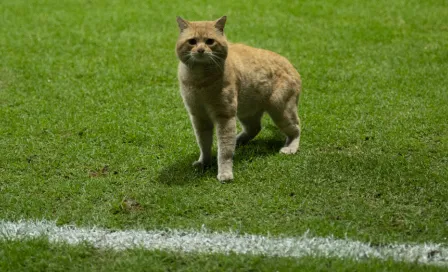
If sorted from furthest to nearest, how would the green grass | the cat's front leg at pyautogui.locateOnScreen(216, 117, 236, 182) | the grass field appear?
1. the cat's front leg at pyautogui.locateOnScreen(216, 117, 236, 182)
2. the grass field
3. the green grass

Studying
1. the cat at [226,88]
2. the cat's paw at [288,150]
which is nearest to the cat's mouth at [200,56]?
the cat at [226,88]

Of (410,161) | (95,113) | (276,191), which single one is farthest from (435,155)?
(95,113)

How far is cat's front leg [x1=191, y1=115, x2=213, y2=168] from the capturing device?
5.52m

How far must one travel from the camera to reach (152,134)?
6.31 meters

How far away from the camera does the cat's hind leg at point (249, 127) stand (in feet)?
20.0

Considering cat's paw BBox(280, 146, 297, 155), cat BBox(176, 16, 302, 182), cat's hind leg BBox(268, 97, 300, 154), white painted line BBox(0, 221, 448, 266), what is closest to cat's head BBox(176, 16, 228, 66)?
cat BBox(176, 16, 302, 182)

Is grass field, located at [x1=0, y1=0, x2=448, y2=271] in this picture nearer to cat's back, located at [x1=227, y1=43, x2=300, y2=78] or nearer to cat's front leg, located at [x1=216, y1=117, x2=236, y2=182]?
cat's front leg, located at [x1=216, y1=117, x2=236, y2=182]

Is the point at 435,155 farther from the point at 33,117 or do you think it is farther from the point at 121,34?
the point at 121,34

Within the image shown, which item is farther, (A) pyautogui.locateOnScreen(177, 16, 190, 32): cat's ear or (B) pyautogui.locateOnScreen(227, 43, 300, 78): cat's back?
(B) pyautogui.locateOnScreen(227, 43, 300, 78): cat's back

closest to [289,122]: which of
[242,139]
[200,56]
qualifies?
[242,139]

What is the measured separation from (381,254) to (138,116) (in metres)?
3.46

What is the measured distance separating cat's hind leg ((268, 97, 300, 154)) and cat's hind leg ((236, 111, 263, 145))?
0.72 ft

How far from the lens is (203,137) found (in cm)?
559

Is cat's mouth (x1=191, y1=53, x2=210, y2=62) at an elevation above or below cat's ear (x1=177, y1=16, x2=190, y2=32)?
below
